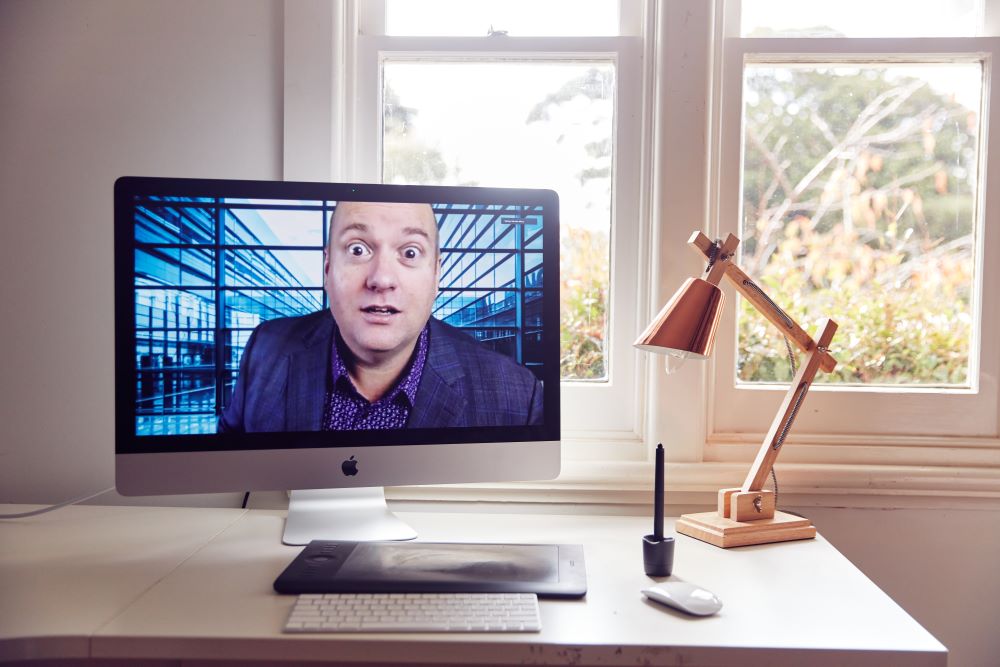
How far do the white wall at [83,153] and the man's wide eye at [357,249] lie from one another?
42 cm

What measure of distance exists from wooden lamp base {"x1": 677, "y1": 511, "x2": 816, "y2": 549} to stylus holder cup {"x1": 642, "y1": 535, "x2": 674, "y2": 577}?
0.18 m

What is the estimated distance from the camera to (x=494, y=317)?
1.16 m

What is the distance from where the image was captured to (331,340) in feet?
3.63

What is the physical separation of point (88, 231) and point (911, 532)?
5.63ft

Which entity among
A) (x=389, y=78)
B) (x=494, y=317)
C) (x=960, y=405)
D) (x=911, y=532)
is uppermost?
(x=389, y=78)

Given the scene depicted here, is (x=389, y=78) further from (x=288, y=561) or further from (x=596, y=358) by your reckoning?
(x=288, y=561)

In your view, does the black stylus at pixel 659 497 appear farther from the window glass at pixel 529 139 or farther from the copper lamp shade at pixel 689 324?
the window glass at pixel 529 139

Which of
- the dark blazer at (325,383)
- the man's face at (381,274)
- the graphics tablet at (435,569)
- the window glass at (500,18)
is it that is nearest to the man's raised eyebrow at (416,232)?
the man's face at (381,274)

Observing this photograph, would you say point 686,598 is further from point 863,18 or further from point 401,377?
point 863,18

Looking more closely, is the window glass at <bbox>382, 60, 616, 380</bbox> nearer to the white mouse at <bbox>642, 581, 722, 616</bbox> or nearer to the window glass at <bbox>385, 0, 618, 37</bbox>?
the window glass at <bbox>385, 0, 618, 37</bbox>

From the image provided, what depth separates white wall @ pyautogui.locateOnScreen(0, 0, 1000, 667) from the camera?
1408mm

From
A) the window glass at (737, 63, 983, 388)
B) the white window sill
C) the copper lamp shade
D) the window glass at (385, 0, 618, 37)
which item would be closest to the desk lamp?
the copper lamp shade

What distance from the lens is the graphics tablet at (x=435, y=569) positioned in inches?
35.5

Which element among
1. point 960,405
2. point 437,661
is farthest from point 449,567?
point 960,405
